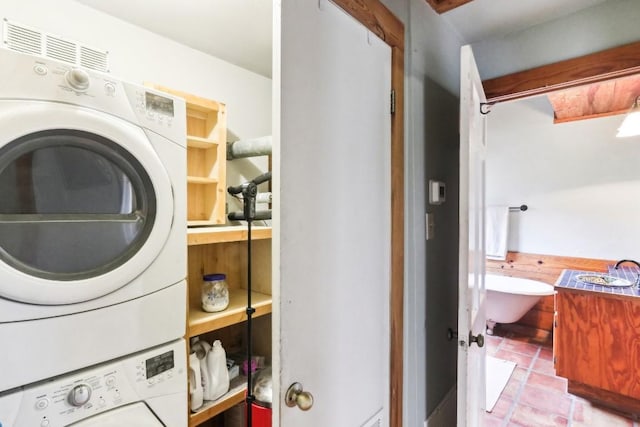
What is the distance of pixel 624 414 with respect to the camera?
7.17 ft

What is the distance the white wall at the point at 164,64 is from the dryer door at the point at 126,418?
1.36 metres

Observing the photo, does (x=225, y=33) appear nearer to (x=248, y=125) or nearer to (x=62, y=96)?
(x=248, y=125)

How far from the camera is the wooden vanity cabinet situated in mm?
2125

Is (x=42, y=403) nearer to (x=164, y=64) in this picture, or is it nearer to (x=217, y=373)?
(x=217, y=373)

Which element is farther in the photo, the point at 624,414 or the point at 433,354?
the point at 624,414

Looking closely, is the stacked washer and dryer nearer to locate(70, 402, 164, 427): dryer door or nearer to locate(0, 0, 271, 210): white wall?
locate(70, 402, 164, 427): dryer door

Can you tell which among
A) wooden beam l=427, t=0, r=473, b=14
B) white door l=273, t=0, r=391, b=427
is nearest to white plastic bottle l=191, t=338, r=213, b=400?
white door l=273, t=0, r=391, b=427

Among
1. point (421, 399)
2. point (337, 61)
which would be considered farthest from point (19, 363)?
point (421, 399)

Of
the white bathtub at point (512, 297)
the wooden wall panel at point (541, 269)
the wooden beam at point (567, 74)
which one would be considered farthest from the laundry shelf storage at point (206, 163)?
the wooden wall panel at point (541, 269)

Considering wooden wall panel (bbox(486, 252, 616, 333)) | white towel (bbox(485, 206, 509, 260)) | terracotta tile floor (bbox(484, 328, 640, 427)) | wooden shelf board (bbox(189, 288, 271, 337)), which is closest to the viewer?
wooden shelf board (bbox(189, 288, 271, 337))

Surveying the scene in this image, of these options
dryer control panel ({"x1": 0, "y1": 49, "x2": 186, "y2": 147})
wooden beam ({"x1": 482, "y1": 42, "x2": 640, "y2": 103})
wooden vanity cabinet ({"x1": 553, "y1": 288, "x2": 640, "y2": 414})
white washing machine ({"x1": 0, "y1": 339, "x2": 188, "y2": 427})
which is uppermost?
wooden beam ({"x1": 482, "y1": 42, "x2": 640, "y2": 103})

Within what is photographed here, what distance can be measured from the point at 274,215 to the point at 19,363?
34.3 inches

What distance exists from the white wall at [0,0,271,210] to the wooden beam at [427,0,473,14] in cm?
126

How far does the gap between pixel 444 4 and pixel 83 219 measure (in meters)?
1.78
